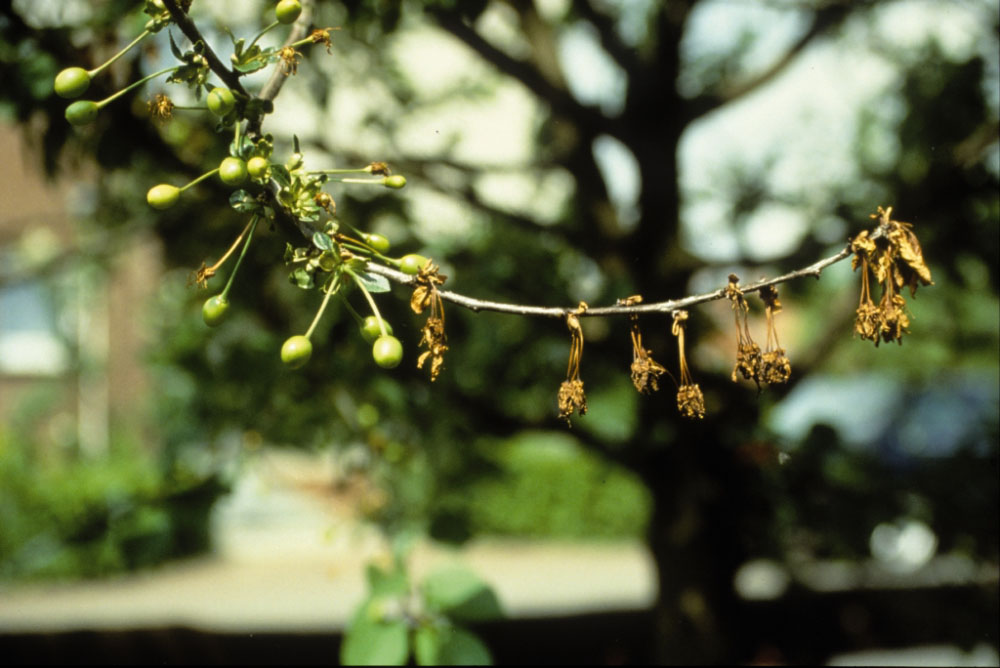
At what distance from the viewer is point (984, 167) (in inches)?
115

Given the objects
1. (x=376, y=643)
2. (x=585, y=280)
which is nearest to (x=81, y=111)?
(x=376, y=643)

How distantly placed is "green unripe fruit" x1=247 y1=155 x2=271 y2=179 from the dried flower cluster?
2.41ft

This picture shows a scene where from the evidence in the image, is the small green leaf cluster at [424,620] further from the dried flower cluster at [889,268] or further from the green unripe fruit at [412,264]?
the dried flower cluster at [889,268]

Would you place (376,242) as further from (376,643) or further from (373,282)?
(376,643)

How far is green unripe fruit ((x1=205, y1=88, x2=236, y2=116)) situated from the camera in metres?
1.30

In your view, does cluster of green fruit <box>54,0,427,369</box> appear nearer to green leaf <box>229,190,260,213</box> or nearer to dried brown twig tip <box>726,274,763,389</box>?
green leaf <box>229,190,260,213</box>

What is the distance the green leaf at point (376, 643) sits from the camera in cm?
200

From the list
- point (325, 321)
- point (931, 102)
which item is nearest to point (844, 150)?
point (931, 102)

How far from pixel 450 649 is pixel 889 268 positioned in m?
1.27

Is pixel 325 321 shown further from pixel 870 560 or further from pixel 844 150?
pixel 844 150

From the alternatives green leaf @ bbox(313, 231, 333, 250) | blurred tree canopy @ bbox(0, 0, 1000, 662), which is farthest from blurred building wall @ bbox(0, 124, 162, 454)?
green leaf @ bbox(313, 231, 333, 250)

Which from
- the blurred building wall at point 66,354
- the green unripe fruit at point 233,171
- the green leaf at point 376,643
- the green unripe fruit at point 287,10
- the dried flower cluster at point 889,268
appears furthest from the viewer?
the blurred building wall at point 66,354

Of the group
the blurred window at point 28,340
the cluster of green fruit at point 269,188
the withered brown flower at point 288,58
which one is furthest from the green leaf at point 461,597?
the blurred window at point 28,340

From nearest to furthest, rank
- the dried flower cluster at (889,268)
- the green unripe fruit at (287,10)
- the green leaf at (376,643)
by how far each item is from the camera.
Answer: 1. the dried flower cluster at (889,268)
2. the green unripe fruit at (287,10)
3. the green leaf at (376,643)
